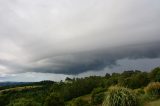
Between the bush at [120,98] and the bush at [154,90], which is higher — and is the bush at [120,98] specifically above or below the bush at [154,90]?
below

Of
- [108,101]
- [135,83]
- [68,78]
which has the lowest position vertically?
[108,101]

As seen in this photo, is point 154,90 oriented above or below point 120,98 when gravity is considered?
above

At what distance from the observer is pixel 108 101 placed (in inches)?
779

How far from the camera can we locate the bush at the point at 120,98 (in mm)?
19547

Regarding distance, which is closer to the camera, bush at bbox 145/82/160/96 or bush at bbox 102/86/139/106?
bush at bbox 102/86/139/106

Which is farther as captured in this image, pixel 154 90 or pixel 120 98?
pixel 154 90

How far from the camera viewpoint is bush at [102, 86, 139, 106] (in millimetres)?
19547

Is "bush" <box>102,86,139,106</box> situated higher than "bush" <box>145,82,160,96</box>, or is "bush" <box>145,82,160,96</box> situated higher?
"bush" <box>145,82,160,96</box>

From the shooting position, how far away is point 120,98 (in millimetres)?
19562

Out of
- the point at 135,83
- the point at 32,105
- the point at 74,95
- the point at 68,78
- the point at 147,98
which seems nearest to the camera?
the point at 147,98

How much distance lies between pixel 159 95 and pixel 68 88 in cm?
8716

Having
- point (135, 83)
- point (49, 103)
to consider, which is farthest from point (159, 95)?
point (135, 83)

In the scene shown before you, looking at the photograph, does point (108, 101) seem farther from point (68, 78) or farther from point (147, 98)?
point (68, 78)

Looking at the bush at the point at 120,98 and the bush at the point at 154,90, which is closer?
the bush at the point at 120,98
